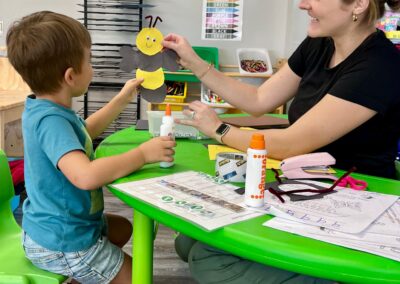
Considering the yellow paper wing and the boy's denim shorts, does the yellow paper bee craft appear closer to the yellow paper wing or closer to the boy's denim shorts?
the yellow paper wing

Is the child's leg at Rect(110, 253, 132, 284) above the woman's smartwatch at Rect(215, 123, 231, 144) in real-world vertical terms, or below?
below

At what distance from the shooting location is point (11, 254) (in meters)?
1.21

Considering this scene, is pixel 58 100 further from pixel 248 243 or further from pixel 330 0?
pixel 330 0

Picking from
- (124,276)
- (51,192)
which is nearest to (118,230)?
(124,276)

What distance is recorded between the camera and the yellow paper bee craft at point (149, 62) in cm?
132

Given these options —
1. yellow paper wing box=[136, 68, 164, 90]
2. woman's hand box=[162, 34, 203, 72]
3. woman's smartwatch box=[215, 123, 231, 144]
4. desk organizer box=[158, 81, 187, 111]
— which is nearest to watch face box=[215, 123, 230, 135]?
woman's smartwatch box=[215, 123, 231, 144]

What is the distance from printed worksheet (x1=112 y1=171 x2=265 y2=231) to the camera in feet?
2.66

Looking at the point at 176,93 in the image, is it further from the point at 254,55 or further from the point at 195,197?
the point at 195,197

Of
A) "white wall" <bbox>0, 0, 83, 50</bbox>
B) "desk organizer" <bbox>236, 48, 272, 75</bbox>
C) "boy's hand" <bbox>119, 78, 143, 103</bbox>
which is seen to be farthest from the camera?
"white wall" <bbox>0, 0, 83, 50</bbox>

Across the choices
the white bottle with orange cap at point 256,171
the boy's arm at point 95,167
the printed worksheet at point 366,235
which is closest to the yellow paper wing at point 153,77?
the boy's arm at point 95,167

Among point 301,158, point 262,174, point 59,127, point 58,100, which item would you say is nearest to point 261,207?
point 262,174

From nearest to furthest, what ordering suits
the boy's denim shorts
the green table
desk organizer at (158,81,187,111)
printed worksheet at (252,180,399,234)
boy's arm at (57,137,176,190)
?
the green table < printed worksheet at (252,180,399,234) < boy's arm at (57,137,176,190) < the boy's denim shorts < desk organizer at (158,81,187,111)

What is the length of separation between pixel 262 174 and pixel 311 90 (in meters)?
0.70

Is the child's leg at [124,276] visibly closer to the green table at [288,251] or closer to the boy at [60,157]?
the boy at [60,157]
